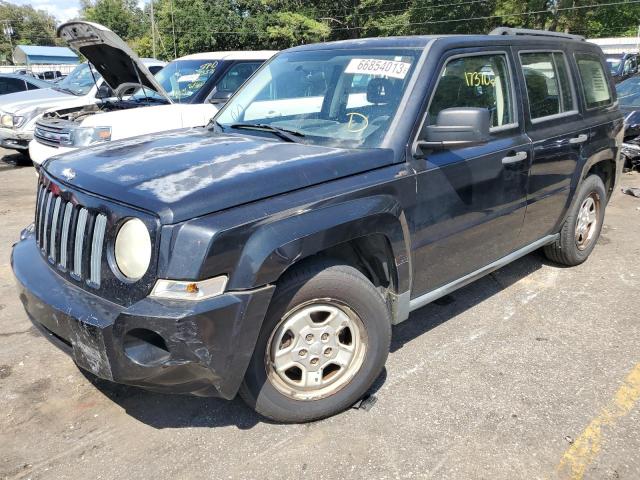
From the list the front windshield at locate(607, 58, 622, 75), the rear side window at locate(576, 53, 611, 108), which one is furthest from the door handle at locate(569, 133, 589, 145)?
the front windshield at locate(607, 58, 622, 75)

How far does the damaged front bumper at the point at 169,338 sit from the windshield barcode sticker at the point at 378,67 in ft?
5.36

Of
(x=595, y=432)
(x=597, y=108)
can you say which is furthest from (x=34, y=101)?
(x=595, y=432)

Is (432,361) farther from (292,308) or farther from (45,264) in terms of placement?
(45,264)

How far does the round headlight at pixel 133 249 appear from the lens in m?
2.39

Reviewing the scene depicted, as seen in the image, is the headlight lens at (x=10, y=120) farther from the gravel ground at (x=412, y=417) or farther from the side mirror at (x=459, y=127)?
the side mirror at (x=459, y=127)

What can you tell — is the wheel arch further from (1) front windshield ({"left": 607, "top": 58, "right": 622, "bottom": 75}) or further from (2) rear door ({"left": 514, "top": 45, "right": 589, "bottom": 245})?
(1) front windshield ({"left": 607, "top": 58, "right": 622, "bottom": 75})

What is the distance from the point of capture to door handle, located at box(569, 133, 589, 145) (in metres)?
4.35

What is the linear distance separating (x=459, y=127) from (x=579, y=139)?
6.37ft

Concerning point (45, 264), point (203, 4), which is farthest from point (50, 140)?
point (203, 4)

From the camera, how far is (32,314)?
2.84 m

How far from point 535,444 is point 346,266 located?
1288 millimetres

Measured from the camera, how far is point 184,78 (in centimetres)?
800

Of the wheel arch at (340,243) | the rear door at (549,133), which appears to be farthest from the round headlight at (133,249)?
the rear door at (549,133)

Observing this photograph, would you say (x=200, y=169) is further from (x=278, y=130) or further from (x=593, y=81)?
(x=593, y=81)
